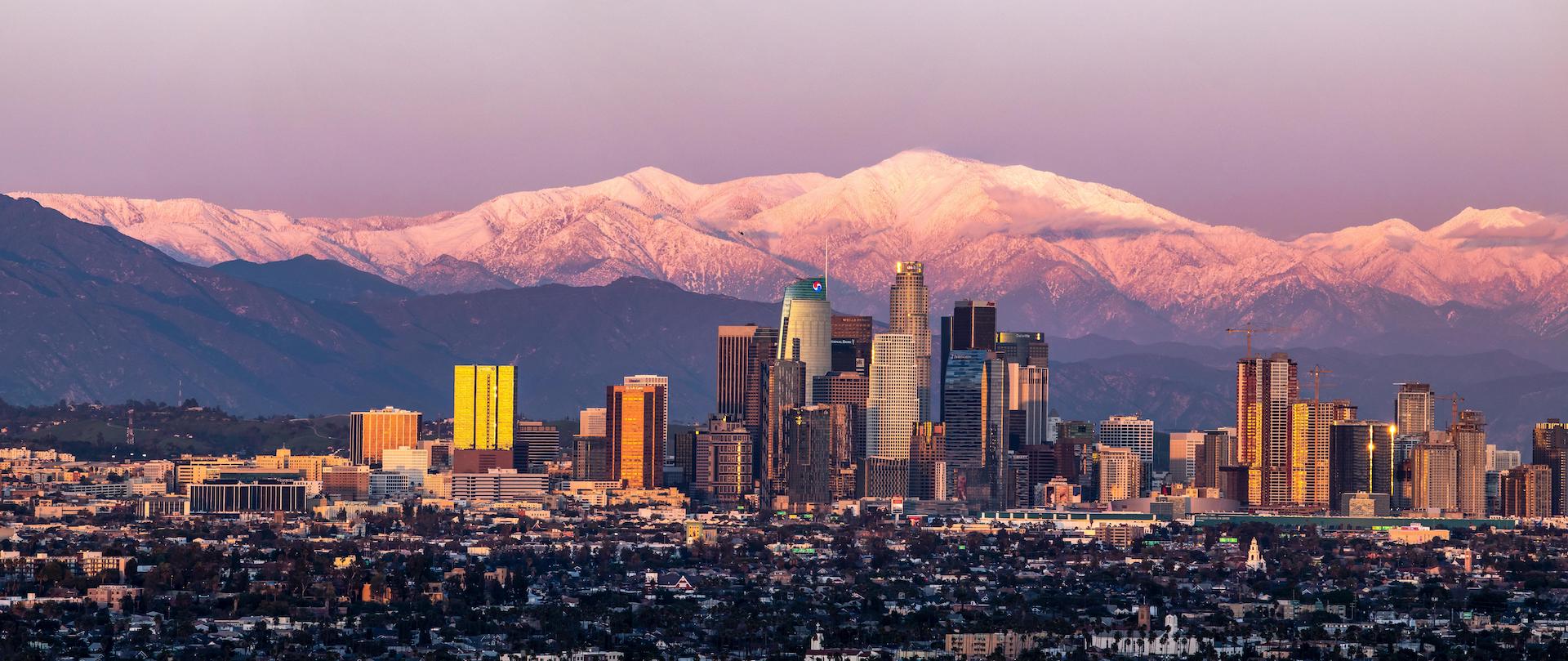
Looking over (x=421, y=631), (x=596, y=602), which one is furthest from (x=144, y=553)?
(x=421, y=631)

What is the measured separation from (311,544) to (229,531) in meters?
14.6

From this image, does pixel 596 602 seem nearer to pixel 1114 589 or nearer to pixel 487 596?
pixel 487 596

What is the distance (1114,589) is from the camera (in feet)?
509

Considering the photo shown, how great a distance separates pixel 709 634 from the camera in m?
127

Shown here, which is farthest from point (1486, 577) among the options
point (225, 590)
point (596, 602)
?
point (225, 590)

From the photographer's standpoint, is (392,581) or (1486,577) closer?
(392,581)

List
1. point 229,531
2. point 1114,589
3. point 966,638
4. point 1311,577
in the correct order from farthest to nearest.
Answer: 1. point 229,531
2. point 1311,577
3. point 1114,589
4. point 966,638

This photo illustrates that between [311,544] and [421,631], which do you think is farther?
[311,544]

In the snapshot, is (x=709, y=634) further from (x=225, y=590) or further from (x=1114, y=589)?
(x=1114, y=589)

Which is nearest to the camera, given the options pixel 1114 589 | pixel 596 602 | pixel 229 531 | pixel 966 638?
pixel 966 638

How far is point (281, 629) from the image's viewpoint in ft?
415

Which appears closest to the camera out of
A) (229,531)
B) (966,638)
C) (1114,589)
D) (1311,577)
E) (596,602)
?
(966,638)

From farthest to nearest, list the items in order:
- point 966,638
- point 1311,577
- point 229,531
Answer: point 229,531
point 1311,577
point 966,638

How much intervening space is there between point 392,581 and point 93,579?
11.8m
